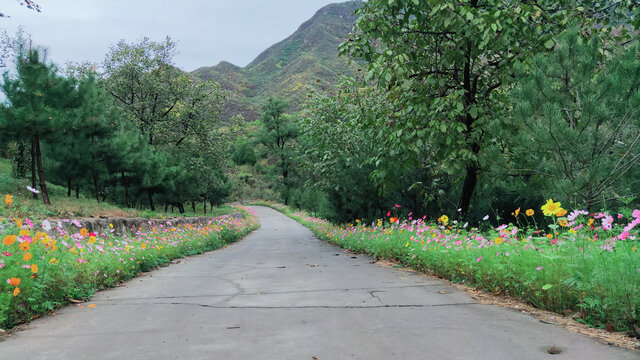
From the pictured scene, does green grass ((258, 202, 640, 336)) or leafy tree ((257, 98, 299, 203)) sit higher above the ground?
leafy tree ((257, 98, 299, 203))

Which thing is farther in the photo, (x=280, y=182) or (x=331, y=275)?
(x=280, y=182)

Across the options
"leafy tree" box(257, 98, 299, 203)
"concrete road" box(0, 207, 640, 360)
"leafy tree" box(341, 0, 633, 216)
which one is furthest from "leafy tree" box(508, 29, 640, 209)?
"leafy tree" box(257, 98, 299, 203)

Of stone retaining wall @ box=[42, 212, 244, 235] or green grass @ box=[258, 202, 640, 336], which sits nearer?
green grass @ box=[258, 202, 640, 336]

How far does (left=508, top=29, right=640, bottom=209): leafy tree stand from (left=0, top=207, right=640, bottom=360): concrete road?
7.50ft

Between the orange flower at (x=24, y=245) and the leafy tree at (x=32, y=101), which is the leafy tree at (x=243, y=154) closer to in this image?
the leafy tree at (x=32, y=101)

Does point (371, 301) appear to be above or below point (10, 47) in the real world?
below

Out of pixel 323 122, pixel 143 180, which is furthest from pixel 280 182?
pixel 323 122

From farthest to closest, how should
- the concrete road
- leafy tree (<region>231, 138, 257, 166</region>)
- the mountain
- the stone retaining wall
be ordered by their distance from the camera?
the mountain < leafy tree (<region>231, 138, 257, 166</region>) < the stone retaining wall < the concrete road

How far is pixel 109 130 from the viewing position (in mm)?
18516

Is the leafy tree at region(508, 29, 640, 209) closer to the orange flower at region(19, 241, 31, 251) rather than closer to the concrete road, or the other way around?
the concrete road

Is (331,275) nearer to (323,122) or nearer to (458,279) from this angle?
(458,279)

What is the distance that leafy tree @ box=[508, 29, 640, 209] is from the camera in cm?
480

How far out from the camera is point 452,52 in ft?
25.6

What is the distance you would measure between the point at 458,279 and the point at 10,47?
1750cm
